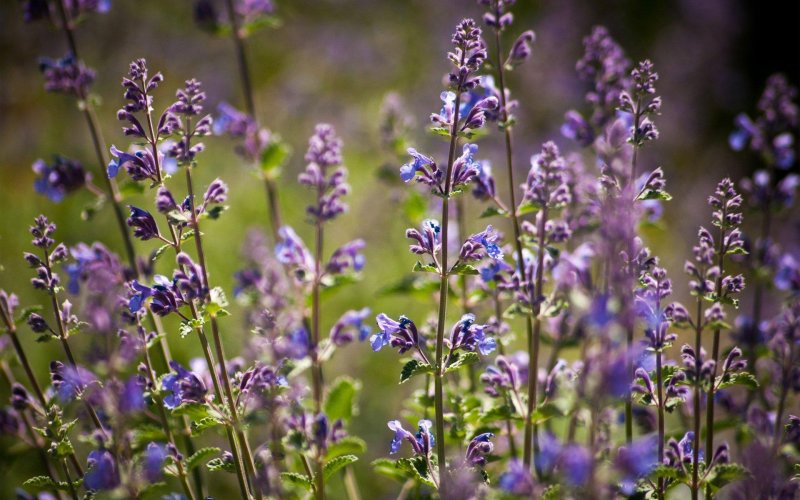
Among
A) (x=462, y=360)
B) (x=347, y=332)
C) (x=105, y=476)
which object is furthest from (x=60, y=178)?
(x=462, y=360)

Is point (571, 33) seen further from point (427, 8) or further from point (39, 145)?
point (39, 145)

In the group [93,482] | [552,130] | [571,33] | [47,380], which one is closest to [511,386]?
[93,482]

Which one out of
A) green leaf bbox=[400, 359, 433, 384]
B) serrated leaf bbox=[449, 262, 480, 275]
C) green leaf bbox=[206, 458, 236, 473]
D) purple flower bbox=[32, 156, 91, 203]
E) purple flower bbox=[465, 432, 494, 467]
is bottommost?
green leaf bbox=[206, 458, 236, 473]

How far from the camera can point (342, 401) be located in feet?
11.3

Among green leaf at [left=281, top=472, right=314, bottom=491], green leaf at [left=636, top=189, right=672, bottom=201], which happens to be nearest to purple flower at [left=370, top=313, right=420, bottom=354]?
green leaf at [left=281, top=472, right=314, bottom=491]

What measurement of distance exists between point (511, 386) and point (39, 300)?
15.9ft

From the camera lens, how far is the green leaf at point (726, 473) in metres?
2.45

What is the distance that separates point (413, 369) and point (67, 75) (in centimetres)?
237

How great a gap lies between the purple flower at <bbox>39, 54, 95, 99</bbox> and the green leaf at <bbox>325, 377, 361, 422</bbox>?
6.54 feet

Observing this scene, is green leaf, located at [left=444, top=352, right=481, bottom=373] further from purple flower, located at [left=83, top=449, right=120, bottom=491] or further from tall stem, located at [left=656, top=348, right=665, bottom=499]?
purple flower, located at [left=83, top=449, right=120, bottom=491]

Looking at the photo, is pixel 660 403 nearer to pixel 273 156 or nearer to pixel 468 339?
pixel 468 339

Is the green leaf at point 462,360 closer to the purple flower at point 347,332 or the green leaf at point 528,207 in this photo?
the green leaf at point 528,207

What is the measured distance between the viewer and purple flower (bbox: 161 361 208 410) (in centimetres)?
257

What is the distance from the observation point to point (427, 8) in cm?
1103
